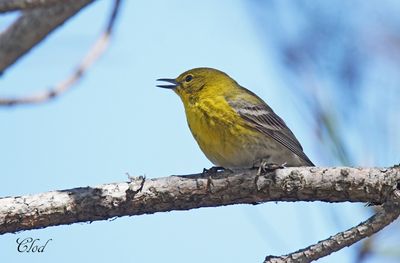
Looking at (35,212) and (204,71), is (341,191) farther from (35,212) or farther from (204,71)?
(204,71)

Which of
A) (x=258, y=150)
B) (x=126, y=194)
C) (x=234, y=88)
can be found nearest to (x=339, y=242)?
(x=126, y=194)

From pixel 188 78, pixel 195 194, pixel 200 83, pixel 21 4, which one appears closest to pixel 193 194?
pixel 195 194

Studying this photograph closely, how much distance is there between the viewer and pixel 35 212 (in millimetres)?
4234

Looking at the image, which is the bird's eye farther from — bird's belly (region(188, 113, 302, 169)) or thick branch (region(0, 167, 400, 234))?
thick branch (region(0, 167, 400, 234))

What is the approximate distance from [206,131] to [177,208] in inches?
54.1

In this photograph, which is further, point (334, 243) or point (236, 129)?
point (236, 129)

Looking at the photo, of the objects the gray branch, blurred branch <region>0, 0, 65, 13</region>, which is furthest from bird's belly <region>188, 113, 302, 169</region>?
blurred branch <region>0, 0, 65, 13</region>

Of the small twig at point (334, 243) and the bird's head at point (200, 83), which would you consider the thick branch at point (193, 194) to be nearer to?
the small twig at point (334, 243)

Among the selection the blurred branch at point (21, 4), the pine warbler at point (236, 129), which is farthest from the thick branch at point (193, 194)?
the blurred branch at point (21, 4)

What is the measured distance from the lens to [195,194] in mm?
4406

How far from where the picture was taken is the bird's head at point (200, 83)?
640 cm

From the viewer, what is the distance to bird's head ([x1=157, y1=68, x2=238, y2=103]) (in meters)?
6.40

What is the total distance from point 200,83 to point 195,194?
2.35 meters

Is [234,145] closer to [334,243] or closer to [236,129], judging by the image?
[236,129]
